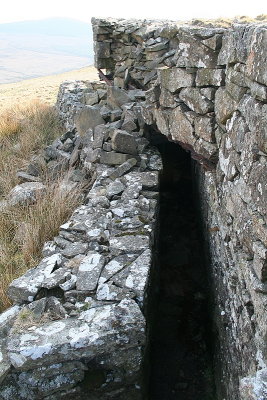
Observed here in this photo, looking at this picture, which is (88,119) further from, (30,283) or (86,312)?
(86,312)

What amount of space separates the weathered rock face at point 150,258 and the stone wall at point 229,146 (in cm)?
1

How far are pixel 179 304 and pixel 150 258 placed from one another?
1622 mm

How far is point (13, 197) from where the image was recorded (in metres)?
5.29

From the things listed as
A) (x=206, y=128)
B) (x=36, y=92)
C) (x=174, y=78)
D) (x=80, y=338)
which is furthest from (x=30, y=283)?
(x=36, y=92)

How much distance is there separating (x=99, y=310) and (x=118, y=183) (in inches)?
77.8

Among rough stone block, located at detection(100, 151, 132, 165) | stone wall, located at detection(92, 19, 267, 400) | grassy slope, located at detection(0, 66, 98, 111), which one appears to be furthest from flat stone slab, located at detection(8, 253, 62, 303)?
grassy slope, located at detection(0, 66, 98, 111)

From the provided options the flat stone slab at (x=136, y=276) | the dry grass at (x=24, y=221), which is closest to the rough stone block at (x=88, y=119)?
the dry grass at (x=24, y=221)

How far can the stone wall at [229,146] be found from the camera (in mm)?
2391

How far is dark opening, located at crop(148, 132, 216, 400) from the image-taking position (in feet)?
12.6

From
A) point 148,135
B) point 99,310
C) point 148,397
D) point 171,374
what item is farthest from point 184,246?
point 99,310

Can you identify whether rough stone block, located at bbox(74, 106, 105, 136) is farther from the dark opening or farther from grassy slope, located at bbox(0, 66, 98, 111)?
grassy slope, located at bbox(0, 66, 98, 111)

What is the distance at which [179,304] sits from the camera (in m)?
4.76

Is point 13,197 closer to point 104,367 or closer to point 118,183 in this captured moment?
point 118,183

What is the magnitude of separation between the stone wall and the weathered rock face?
0.03 feet
